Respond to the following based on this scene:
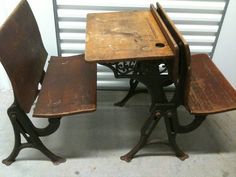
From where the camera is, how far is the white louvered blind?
84.4 inches

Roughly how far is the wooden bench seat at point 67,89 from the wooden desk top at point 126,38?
31 cm

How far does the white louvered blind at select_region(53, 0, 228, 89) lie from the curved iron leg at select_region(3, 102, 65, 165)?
2.70 feet

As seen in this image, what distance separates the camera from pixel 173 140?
1.87m

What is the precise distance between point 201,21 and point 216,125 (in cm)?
84

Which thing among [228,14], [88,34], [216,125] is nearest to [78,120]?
[88,34]

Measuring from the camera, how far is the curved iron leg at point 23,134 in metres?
1.65

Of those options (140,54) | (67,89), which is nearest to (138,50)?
(140,54)

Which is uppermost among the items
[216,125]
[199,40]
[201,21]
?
[201,21]

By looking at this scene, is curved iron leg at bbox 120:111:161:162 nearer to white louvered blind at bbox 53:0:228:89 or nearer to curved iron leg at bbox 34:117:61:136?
curved iron leg at bbox 34:117:61:136

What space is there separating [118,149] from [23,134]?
2.16ft

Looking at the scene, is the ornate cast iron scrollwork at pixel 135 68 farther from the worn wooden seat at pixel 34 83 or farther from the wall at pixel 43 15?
the wall at pixel 43 15

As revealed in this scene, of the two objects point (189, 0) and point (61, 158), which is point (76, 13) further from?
point (61, 158)

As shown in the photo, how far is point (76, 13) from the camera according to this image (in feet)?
7.11

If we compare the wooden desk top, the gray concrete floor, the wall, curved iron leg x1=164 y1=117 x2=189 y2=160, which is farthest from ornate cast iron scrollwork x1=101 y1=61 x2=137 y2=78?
the wall
